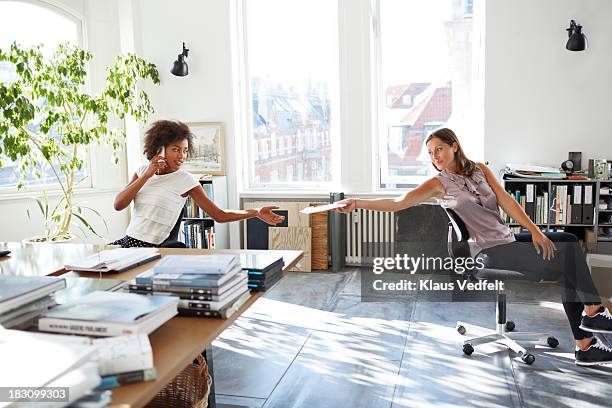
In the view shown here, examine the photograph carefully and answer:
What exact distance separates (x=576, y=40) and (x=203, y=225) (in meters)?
3.66

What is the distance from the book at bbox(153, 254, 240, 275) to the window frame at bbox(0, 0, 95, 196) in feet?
13.5

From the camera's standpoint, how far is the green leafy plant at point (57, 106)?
4086 millimetres

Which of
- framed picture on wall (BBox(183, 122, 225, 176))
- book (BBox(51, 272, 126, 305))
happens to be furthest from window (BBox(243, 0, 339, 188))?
book (BBox(51, 272, 126, 305))

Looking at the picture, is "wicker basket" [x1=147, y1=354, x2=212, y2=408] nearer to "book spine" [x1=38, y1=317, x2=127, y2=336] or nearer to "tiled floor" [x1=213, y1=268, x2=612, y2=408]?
"tiled floor" [x1=213, y1=268, x2=612, y2=408]

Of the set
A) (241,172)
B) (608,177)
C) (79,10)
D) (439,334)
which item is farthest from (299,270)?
(79,10)

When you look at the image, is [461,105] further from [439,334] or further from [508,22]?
[439,334]

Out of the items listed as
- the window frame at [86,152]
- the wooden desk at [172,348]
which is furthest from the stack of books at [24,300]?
the window frame at [86,152]

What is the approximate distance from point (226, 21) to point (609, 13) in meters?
3.43

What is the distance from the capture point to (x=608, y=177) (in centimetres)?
469

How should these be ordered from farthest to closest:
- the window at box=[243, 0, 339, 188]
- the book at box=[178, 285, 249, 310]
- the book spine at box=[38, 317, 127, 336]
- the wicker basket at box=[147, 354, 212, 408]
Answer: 1. the window at box=[243, 0, 339, 188]
2. the wicker basket at box=[147, 354, 212, 408]
3. the book at box=[178, 285, 249, 310]
4. the book spine at box=[38, 317, 127, 336]

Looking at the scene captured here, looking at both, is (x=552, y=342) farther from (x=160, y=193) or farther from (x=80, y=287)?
(x=80, y=287)

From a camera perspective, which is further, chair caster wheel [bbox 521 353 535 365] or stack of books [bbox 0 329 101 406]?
chair caster wheel [bbox 521 353 535 365]

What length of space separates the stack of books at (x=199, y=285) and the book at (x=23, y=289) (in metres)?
0.24

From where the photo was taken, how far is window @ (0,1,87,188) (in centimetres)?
525
